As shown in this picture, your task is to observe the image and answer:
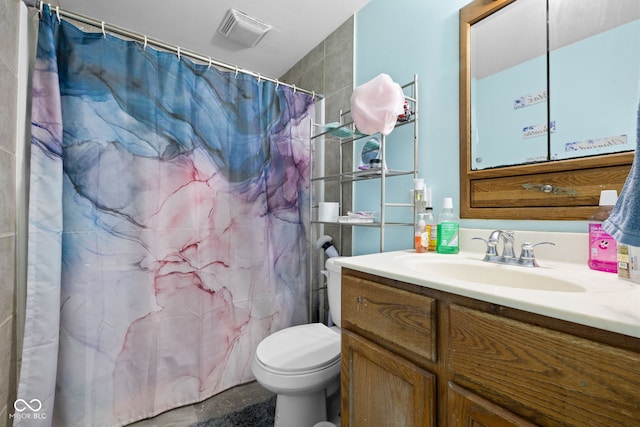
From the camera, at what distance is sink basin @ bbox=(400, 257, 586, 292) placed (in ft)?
2.20

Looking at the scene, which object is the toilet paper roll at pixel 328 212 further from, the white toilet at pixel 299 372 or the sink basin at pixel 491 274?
the sink basin at pixel 491 274

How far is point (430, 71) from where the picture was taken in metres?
1.20

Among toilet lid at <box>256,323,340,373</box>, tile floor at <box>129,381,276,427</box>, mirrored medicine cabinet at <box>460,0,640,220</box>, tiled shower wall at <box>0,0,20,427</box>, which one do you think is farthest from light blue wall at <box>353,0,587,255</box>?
tiled shower wall at <box>0,0,20,427</box>

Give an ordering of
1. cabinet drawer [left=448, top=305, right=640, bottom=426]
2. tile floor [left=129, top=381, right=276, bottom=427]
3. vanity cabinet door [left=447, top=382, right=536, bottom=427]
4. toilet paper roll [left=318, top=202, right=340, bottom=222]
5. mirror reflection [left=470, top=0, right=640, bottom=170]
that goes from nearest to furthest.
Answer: cabinet drawer [left=448, top=305, right=640, bottom=426] < vanity cabinet door [left=447, top=382, right=536, bottom=427] < mirror reflection [left=470, top=0, right=640, bottom=170] < tile floor [left=129, top=381, right=276, bottom=427] < toilet paper roll [left=318, top=202, right=340, bottom=222]

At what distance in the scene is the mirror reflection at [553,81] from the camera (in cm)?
74

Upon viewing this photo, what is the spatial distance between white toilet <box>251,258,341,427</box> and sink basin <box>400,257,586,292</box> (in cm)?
39

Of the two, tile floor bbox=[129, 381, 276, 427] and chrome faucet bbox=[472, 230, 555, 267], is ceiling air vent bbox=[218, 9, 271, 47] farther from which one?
tile floor bbox=[129, 381, 276, 427]

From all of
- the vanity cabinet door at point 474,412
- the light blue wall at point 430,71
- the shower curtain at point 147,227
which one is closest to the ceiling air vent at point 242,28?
the shower curtain at point 147,227

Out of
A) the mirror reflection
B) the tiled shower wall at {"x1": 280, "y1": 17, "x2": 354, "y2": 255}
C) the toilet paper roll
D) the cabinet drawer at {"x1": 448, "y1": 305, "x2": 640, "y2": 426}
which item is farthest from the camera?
the tiled shower wall at {"x1": 280, "y1": 17, "x2": 354, "y2": 255}

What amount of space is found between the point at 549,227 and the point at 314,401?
1121mm

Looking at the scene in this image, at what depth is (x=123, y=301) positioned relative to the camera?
1.25m

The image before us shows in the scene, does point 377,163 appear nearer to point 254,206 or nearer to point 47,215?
point 254,206

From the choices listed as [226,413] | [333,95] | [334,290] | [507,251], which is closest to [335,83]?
[333,95]

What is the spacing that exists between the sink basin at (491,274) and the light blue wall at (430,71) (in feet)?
0.75
